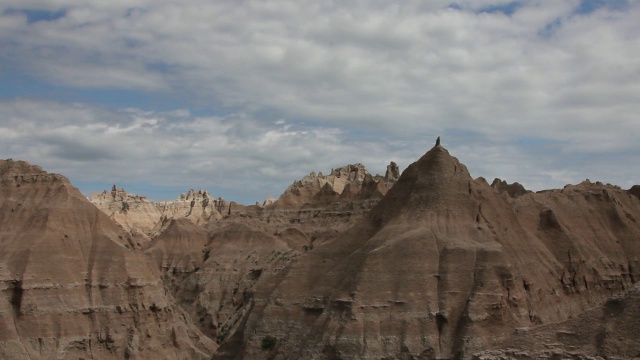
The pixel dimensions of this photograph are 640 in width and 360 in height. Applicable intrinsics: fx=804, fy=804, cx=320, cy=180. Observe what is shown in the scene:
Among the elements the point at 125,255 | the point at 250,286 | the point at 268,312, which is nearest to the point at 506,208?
the point at 268,312

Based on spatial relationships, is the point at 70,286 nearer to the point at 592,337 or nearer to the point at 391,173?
the point at 592,337

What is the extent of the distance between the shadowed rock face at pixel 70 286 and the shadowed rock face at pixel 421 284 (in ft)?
40.4

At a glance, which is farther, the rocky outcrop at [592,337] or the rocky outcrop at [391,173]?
the rocky outcrop at [391,173]

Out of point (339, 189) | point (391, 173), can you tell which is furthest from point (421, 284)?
point (339, 189)

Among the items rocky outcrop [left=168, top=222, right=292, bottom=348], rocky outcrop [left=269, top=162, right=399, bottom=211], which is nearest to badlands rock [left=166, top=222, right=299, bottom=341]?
rocky outcrop [left=168, top=222, right=292, bottom=348]

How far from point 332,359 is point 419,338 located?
6.07m

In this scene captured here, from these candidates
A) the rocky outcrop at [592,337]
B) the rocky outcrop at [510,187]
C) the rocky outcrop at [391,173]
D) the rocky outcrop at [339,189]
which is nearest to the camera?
the rocky outcrop at [592,337]

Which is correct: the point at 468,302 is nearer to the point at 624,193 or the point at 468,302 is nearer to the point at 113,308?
the point at 113,308

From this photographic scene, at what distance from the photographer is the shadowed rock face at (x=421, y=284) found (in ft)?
178

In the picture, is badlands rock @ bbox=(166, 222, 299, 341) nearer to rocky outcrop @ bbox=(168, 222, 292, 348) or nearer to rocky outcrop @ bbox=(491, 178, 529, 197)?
rocky outcrop @ bbox=(168, 222, 292, 348)

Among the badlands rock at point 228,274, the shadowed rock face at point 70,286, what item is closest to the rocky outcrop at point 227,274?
the badlands rock at point 228,274

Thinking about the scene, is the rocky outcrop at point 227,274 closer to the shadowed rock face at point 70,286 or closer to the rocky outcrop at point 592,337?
the shadowed rock face at point 70,286

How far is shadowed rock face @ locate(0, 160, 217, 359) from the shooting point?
66.8 m

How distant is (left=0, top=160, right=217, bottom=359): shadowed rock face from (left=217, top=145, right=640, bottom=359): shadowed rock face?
12.3 metres
